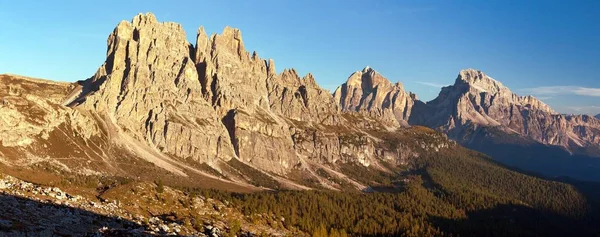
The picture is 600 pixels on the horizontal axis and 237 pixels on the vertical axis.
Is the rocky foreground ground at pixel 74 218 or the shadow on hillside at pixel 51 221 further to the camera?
the rocky foreground ground at pixel 74 218

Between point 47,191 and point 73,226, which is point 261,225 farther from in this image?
point 73,226

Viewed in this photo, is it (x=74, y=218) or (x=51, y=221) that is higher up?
(x=51, y=221)

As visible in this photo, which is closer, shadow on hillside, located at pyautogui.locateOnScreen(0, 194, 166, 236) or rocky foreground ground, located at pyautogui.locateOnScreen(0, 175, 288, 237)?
shadow on hillside, located at pyautogui.locateOnScreen(0, 194, 166, 236)

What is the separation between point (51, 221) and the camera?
80.1 m

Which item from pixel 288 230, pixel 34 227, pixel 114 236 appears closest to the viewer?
pixel 34 227

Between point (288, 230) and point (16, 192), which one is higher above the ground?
point (16, 192)

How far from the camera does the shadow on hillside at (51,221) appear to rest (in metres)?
69.4

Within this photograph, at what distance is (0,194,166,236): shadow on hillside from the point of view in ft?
228

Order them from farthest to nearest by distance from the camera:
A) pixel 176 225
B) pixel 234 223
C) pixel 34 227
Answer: pixel 234 223, pixel 176 225, pixel 34 227

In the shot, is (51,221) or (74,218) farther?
(74,218)

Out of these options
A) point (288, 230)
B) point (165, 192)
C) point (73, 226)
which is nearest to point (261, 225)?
point (288, 230)

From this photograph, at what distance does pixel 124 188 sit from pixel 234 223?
1399 inches

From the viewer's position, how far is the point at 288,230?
598 ft

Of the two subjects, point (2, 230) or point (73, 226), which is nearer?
point (2, 230)
